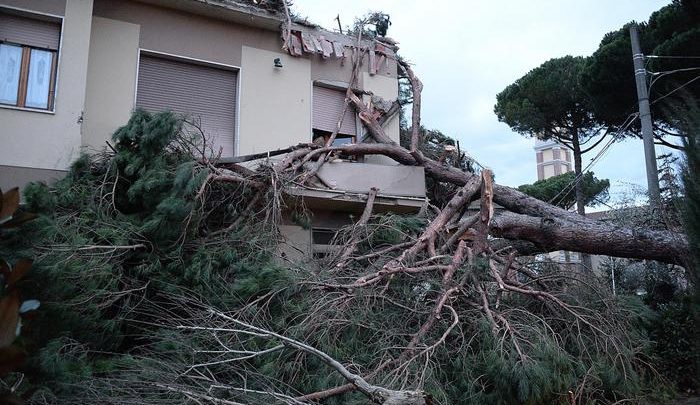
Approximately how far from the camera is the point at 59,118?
732 centimetres

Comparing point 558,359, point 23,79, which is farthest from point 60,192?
point 558,359

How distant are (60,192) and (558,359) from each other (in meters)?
5.66

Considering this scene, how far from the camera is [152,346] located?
523 cm

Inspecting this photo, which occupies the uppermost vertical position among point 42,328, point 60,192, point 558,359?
point 60,192

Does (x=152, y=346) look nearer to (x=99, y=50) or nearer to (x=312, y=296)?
(x=312, y=296)

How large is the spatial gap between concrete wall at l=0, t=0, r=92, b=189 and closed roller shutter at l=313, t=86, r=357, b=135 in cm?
397

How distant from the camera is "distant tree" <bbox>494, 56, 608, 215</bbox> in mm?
17406

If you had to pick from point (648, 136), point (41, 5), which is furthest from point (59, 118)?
point (648, 136)

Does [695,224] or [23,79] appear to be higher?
[23,79]

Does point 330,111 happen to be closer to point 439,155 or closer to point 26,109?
point 439,155

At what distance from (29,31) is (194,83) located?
2384 millimetres

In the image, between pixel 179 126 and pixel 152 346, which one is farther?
pixel 179 126

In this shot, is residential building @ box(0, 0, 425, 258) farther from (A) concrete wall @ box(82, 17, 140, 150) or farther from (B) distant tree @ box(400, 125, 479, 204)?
(B) distant tree @ box(400, 125, 479, 204)

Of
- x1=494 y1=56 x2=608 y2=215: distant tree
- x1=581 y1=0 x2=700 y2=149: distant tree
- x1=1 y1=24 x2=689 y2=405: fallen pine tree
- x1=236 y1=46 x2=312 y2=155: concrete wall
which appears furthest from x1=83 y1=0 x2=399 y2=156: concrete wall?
x1=494 y1=56 x2=608 y2=215: distant tree
